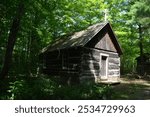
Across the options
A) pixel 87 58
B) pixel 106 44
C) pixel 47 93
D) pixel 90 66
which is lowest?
pixel 47 93

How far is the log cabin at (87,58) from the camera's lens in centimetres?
1752

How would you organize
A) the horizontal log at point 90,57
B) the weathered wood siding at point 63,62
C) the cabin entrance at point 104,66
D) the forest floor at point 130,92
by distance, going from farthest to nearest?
1. the cabin entrance at point 104,66
2. the weathered wood siding at point 63,62
3. the horizontal log at point 90,57
4. the forest floor at point 130,92

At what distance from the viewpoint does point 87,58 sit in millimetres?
17875

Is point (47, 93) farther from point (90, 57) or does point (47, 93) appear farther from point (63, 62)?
point (63, 62)

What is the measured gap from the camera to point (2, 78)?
14.0 metres

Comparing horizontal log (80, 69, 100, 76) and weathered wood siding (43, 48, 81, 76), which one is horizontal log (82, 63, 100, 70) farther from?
weathered wood siding (43, 48, 81, 76)

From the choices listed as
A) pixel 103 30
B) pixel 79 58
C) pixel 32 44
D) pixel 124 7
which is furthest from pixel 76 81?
pixel 124 7

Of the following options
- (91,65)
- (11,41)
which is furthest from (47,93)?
(91,65)

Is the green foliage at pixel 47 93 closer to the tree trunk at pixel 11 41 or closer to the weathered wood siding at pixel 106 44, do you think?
the tree trunk at pixel 11 41

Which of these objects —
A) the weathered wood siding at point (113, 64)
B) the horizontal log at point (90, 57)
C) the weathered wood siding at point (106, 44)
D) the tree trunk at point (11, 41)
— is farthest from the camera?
the weathered wood siding at point (113, 64)

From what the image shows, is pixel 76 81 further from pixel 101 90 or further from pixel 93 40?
pixel 101 90

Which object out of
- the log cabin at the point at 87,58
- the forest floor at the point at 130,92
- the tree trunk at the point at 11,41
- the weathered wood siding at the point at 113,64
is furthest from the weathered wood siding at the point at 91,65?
the tree trunk at the point at 11,41

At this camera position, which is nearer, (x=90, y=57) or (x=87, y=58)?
(x=87, y=58)

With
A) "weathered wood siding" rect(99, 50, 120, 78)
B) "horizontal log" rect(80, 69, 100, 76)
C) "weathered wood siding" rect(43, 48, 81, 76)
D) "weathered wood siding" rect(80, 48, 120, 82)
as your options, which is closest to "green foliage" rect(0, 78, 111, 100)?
"horizontal log" rect(80, 69, 100, 76)
